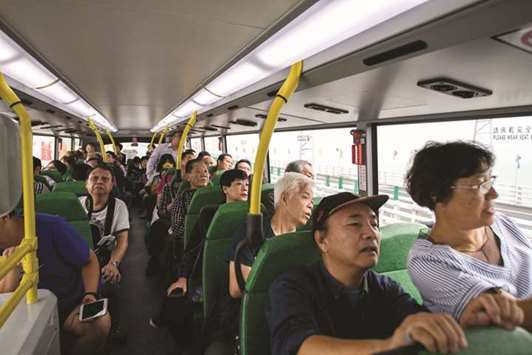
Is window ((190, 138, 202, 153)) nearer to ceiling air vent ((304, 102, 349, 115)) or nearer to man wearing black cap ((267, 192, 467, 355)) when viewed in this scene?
ceiling air vent ((304, 102, 349, 115))

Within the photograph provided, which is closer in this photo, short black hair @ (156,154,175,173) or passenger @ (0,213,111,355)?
passenger @ (0,213,111,355)

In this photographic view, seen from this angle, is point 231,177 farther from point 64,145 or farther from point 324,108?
point 64,145

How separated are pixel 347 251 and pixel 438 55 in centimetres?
92

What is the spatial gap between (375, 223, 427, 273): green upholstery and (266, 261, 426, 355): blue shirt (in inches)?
8.6

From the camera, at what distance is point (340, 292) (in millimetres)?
1502

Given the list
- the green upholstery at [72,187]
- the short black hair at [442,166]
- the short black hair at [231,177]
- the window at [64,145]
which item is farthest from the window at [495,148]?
the window at [64,145]

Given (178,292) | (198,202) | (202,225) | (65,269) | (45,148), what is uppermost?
(45,148)

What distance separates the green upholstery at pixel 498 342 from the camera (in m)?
0.76

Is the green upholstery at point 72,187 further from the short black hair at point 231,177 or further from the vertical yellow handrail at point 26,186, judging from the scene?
the vertical yellow handrail at point 26,186

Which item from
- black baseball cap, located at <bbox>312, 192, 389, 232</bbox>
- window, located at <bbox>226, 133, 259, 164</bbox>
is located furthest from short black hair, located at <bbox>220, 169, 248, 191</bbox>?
window, located at <bbox>226, 133, 259, 164</bbox>

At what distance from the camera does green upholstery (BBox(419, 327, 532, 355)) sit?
2.50ft

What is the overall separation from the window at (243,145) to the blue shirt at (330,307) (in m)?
5.64

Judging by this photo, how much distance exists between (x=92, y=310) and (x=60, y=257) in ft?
1.53

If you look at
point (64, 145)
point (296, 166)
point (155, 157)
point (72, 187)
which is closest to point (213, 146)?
point (155, 157)
